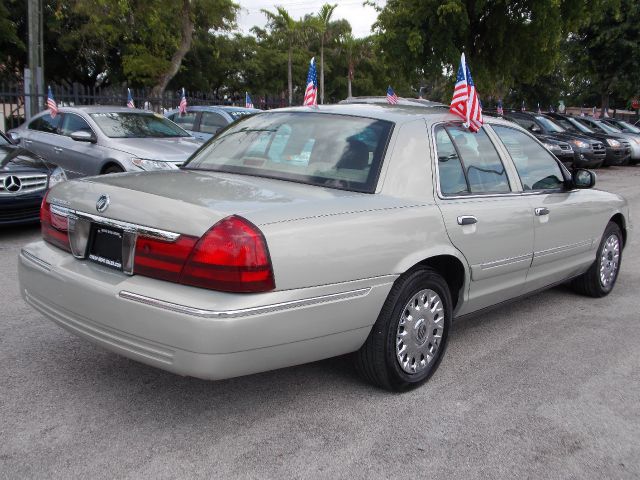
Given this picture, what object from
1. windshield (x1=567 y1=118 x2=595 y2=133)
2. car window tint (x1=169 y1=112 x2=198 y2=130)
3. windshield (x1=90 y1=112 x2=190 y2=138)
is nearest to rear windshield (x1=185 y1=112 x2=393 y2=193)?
windshield (x1=90 y1=112 x2=190 y2=138)

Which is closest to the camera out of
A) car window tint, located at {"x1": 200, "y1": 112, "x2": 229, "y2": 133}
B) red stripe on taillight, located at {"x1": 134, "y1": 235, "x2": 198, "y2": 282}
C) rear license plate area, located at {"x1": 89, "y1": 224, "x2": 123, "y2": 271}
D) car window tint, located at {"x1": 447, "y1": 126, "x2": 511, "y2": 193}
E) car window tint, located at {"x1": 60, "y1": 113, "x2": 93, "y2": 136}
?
red stripe on taillight, located at {"x1": 134, "y1": 235, "x2": 198, "y2": 282}

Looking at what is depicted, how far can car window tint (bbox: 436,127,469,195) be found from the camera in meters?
3.93

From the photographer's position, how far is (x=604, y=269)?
5.71m

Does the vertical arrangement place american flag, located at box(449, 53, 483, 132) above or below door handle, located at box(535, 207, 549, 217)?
above

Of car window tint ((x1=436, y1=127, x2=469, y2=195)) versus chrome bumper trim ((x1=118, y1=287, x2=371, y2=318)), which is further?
car window tint ((x1=436, y1=127, x2=469, y2=195))

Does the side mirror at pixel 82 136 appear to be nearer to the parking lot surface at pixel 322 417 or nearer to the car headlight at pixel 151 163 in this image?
the car headlight at pixel 151 163

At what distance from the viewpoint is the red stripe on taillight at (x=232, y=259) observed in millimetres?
2873

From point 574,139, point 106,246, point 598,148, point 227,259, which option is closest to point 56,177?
point 106,246

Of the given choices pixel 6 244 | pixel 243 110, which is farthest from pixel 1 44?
pixel 6 244

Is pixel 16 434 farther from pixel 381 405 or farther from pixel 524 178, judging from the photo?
pixel 524 178

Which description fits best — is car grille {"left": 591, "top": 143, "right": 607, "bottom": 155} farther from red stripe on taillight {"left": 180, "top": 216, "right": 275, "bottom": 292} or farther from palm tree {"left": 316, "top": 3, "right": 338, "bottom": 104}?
palm tree {"left": 316, "top": 3, "right": 338, "bottom": 104}

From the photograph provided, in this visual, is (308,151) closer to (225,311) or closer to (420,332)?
(420,332)

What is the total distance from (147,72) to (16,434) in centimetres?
2943

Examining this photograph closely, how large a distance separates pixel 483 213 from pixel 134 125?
7.18m
